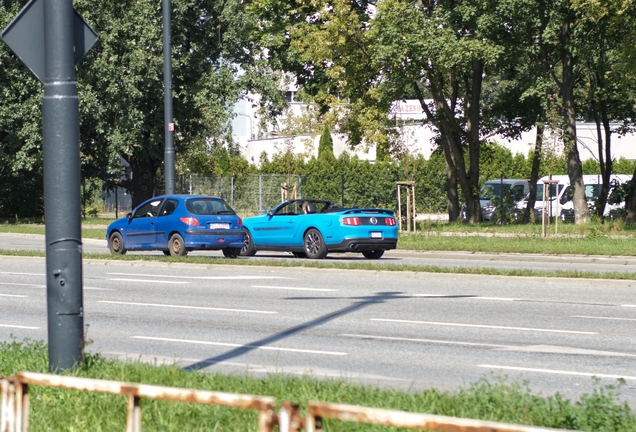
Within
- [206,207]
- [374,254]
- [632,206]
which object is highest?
[206,207]

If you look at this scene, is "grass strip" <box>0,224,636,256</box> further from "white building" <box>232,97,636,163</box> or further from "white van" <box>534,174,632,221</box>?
"white building" <box>232,97,636,163</box>

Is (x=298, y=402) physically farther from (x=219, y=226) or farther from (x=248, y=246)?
(x=248, y=246)

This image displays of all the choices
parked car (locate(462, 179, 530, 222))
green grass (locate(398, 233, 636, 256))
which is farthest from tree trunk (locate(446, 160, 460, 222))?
green grass (locate(398, 233, 636, 256))

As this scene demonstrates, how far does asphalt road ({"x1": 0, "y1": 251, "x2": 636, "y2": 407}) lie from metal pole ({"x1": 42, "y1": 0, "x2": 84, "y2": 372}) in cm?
121

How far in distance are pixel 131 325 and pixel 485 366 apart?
4983 mm

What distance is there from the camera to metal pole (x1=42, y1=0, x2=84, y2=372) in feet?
26.0

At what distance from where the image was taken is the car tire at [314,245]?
77.6ft

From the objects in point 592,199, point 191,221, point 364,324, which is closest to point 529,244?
point 191,221

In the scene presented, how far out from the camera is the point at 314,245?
23859 mm

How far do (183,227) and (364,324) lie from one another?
11406 mm

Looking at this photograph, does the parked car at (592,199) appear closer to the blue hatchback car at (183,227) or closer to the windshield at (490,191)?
the windshield at (490,191)

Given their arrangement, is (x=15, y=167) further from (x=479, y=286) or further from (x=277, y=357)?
(x=277, y=357)

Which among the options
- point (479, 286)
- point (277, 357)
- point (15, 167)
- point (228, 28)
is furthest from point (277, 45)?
point (277, 357)

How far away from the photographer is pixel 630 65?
30094 mm
